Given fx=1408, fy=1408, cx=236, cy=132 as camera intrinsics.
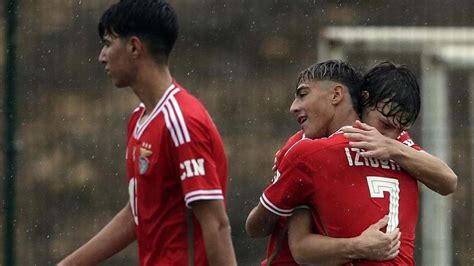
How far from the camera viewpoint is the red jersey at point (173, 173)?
4926mm

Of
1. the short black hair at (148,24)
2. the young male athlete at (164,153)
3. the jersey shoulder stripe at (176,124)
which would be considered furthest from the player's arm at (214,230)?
the short black hair at (148,24)

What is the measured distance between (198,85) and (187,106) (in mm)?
2955

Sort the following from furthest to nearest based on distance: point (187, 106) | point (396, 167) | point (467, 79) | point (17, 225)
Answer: point (467, 79) < point (17, 225) < point (396, 167) < point (187, 106)

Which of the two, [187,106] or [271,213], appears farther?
[271,213]

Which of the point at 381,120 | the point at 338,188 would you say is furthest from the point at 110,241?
the point at 381,120

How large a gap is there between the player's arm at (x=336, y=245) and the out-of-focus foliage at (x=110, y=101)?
102 inches

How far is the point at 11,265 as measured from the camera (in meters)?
7.87

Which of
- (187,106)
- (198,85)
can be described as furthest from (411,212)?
(198,85)

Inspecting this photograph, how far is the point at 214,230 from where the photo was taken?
4.89m

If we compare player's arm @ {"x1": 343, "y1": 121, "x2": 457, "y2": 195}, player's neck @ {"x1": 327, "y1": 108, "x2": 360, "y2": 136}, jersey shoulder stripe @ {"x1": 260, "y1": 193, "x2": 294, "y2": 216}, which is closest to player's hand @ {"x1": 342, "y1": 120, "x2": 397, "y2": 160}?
player's arm @ {"x1": 343, "y1": 121, "x2": 457, "y2": 195}

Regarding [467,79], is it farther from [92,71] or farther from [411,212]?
[411,212]

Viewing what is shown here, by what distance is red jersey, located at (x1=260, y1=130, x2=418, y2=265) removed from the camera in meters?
5.29

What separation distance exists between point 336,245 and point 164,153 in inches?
30.3

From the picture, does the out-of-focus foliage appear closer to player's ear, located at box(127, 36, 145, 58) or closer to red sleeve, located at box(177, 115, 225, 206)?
player's ear, located at box(127, 36, 145, 58)
